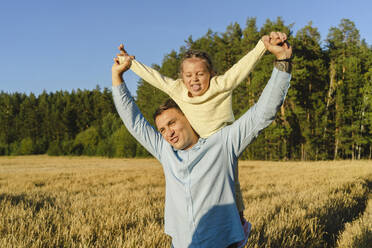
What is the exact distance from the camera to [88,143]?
5288 centimetres

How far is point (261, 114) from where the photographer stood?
1606mm

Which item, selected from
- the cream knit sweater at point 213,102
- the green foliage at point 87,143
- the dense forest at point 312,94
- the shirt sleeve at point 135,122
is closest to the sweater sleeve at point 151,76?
the cream knit sweater at point 213,102

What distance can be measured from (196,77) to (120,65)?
572mm

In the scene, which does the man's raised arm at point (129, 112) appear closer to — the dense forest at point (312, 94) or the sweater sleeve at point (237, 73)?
the sweater sleeve at point (237, 73)

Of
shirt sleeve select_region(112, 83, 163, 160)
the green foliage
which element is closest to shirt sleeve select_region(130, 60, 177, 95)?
shirt sleeve select_region(112, 83, 163, 160)

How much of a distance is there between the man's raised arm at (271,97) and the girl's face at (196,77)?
55 centimetres

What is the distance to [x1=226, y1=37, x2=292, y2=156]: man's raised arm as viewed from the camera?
154 centimetres

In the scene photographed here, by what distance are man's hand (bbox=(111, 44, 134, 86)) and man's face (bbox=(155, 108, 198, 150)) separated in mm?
385

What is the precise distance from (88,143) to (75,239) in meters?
52.2

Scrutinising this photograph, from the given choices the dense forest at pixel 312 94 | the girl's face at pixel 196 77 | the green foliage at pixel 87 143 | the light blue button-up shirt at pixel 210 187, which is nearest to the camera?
the light blue button-up shirt at pixel 210 187

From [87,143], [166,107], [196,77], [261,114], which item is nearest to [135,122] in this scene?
[166,107]

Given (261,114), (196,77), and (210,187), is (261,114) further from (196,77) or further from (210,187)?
(196,77)

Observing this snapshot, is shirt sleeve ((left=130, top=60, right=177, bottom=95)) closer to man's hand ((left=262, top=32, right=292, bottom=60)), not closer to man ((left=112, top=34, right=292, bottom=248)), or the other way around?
man ((left=112, top=34, right=292, bottom=248))

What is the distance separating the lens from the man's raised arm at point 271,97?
1545 millimetres
